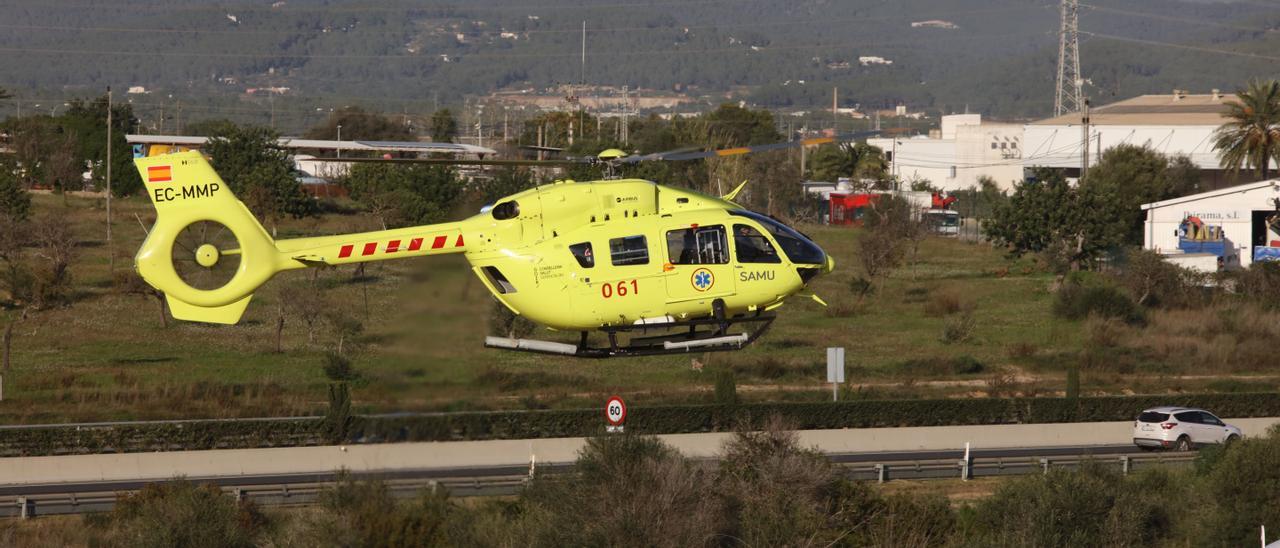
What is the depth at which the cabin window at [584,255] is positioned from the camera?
923 inches

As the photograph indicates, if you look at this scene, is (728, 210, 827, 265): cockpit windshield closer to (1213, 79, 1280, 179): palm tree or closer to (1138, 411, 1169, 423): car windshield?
(1138, 411, 1169, 423): car windshield

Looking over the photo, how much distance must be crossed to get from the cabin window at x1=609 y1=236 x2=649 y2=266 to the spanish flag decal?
275 inches

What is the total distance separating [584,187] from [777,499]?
12058 millimetres

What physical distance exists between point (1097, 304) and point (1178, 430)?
19061 mm

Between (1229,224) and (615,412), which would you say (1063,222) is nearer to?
(1229,224)

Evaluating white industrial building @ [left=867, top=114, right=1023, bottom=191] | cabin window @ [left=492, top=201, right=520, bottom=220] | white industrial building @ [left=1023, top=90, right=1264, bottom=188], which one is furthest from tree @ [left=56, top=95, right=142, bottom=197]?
cabin window @ [left=492, top=201, right=520, bottom=220]

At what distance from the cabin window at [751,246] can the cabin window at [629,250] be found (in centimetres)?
149

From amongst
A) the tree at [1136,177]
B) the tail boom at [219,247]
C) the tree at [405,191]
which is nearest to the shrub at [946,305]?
the tree at [405,191]

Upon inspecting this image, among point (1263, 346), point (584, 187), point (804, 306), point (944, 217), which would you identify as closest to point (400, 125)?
point (944, 217)

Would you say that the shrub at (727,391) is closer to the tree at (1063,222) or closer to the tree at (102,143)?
the tree at (1063,222)

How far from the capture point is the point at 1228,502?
34.3 m

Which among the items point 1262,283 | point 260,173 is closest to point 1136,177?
point 1262,283

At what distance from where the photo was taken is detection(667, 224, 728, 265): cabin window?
77.1 feet

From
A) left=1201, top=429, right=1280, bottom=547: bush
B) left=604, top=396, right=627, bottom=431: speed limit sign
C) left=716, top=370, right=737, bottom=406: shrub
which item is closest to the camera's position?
left=1201, top=429, right=1280, bottom=547: bush
